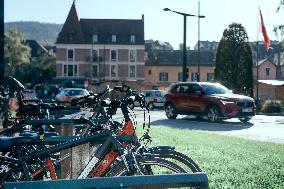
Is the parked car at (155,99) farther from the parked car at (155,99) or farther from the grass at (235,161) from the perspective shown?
the grass at (235,161)

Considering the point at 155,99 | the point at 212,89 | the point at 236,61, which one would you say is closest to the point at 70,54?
the point at 155,99

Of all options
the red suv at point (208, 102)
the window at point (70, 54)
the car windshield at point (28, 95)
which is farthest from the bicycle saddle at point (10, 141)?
the window at point (70, 54)

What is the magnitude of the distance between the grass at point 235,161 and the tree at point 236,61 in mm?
26931

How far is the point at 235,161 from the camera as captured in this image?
25.9 ft

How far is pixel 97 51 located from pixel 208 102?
56407mm

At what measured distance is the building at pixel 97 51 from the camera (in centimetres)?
7406

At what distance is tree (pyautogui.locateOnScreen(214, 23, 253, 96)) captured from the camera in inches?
1496

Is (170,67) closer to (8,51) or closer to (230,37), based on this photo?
(8,51)

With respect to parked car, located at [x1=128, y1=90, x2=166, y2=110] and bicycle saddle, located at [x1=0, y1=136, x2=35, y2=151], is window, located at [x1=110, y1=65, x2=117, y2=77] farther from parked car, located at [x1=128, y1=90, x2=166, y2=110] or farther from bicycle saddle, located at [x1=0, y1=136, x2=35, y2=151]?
bicycle saddle, located at [x1=0, y1=136, x2=35, y2=151]

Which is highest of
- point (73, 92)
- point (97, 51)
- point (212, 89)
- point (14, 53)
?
point (14, 53)

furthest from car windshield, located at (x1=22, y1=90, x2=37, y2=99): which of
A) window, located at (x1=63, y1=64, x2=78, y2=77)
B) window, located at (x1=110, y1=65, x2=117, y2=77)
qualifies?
window, located at (x1=110, y1=65, x2=117, y2=77)

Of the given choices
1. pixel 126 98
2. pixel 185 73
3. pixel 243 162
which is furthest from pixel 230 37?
pixel 126 98

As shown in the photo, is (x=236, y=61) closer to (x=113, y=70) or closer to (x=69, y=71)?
(x=113, y=70)

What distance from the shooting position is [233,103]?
1931cm
